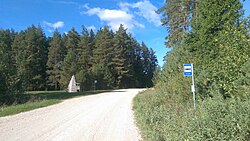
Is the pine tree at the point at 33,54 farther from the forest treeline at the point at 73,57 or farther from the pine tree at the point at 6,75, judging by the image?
the pine tree at the point at 6,75

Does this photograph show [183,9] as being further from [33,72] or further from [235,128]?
[33,72]

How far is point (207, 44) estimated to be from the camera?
18.5 meters

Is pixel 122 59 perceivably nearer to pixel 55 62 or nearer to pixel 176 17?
pixel 55 62

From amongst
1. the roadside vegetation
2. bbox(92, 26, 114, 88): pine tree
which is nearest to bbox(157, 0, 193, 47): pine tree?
the roadside vegetation

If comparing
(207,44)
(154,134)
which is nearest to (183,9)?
(207,44)

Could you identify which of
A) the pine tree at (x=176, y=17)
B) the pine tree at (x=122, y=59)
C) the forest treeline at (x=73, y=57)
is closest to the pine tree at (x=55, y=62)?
the forest treeline at (x=73, y=57)

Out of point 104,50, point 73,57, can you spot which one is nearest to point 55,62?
point 73,57

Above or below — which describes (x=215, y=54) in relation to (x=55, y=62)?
below

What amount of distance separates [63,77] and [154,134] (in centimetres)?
5049

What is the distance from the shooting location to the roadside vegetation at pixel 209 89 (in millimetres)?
5504

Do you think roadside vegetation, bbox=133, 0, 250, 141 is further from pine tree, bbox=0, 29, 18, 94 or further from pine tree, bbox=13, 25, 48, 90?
pine tree, bbox=13, 25, 48, 90

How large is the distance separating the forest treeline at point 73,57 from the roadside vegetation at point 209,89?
36148mm

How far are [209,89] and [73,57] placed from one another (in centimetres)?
4733

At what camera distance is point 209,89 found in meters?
12.9
